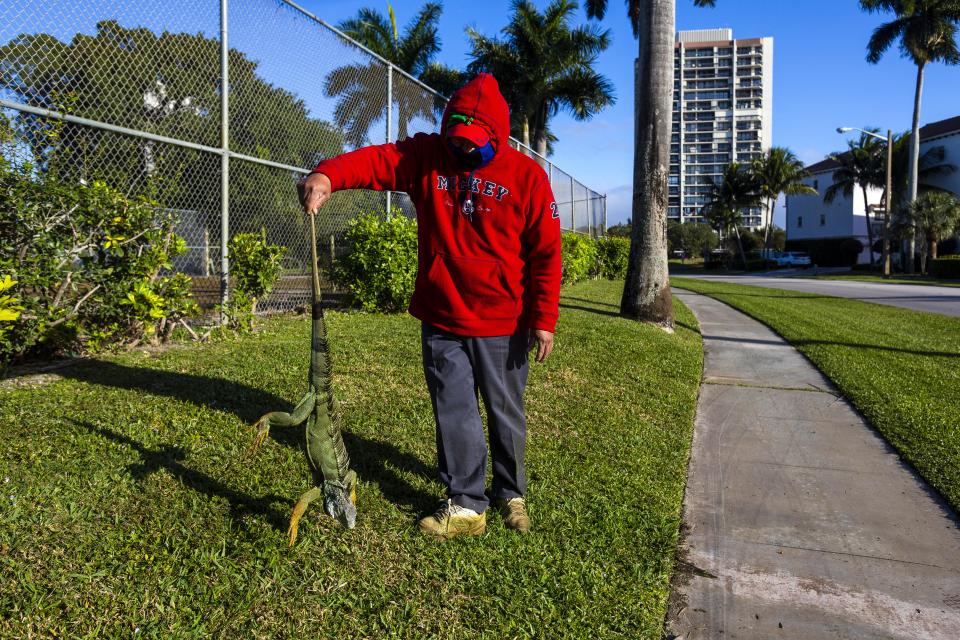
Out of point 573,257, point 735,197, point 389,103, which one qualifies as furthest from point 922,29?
point 389,103

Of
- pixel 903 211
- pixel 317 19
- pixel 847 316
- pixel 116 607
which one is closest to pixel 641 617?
pixel 116 607

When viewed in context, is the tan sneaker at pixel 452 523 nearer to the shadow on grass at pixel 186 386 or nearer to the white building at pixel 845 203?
the shadow on grass at pixel 186 386

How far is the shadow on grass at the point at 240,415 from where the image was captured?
3066 mm

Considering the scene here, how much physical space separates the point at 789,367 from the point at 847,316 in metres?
6.28

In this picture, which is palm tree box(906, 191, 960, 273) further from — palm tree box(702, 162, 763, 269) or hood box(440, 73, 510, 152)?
hood box(440, 73, 510, 152)

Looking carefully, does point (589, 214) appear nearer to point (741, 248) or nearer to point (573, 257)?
point (573, 257)

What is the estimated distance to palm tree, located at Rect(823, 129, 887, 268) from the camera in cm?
5100

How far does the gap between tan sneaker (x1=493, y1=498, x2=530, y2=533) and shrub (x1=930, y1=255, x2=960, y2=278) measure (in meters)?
38.1

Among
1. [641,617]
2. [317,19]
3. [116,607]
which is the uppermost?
[317,19]

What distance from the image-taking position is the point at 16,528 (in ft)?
7.82

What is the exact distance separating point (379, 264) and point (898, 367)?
5.71 metres

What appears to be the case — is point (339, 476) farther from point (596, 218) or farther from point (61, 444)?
point (596, 218)

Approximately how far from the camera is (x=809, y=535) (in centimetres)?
302

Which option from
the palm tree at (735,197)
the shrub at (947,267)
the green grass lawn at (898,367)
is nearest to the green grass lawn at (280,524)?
the green grass lawn at (898,367)
